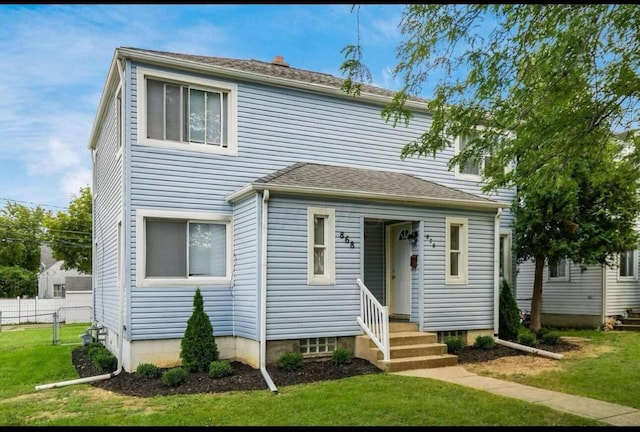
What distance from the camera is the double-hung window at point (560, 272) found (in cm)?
1661

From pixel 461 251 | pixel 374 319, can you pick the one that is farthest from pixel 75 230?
pixel 461 251

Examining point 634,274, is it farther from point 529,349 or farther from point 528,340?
point 529,349

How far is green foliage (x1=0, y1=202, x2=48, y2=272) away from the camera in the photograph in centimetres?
4141

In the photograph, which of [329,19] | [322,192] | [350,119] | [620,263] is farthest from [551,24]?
[620,263]

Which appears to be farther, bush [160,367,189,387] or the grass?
bush [160,367,189,387]

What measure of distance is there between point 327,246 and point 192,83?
4.26 meters

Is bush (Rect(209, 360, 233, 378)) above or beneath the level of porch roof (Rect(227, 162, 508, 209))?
Result: beneath

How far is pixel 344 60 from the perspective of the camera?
20.3 feet

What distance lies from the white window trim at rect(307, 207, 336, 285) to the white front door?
2.23 meters

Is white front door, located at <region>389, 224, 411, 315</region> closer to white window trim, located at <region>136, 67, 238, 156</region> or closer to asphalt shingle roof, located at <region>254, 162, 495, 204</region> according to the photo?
asphalt shingle roof, located at <region>254, 162, 495, 204</region>

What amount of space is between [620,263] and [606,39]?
12.5 meters

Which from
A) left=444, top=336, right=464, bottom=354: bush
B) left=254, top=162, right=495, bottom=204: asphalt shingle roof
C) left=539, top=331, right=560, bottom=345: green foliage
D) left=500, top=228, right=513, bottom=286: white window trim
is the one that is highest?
left=254, top=162, right=495, bottom=204: asphalt shingle roof

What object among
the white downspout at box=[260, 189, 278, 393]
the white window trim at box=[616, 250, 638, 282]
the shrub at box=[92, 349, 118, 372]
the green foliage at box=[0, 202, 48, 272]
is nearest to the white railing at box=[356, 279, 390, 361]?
the white downspout at box=[260, 189, 278, 393]

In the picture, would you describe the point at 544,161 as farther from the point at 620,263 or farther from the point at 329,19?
the point at 620,263
